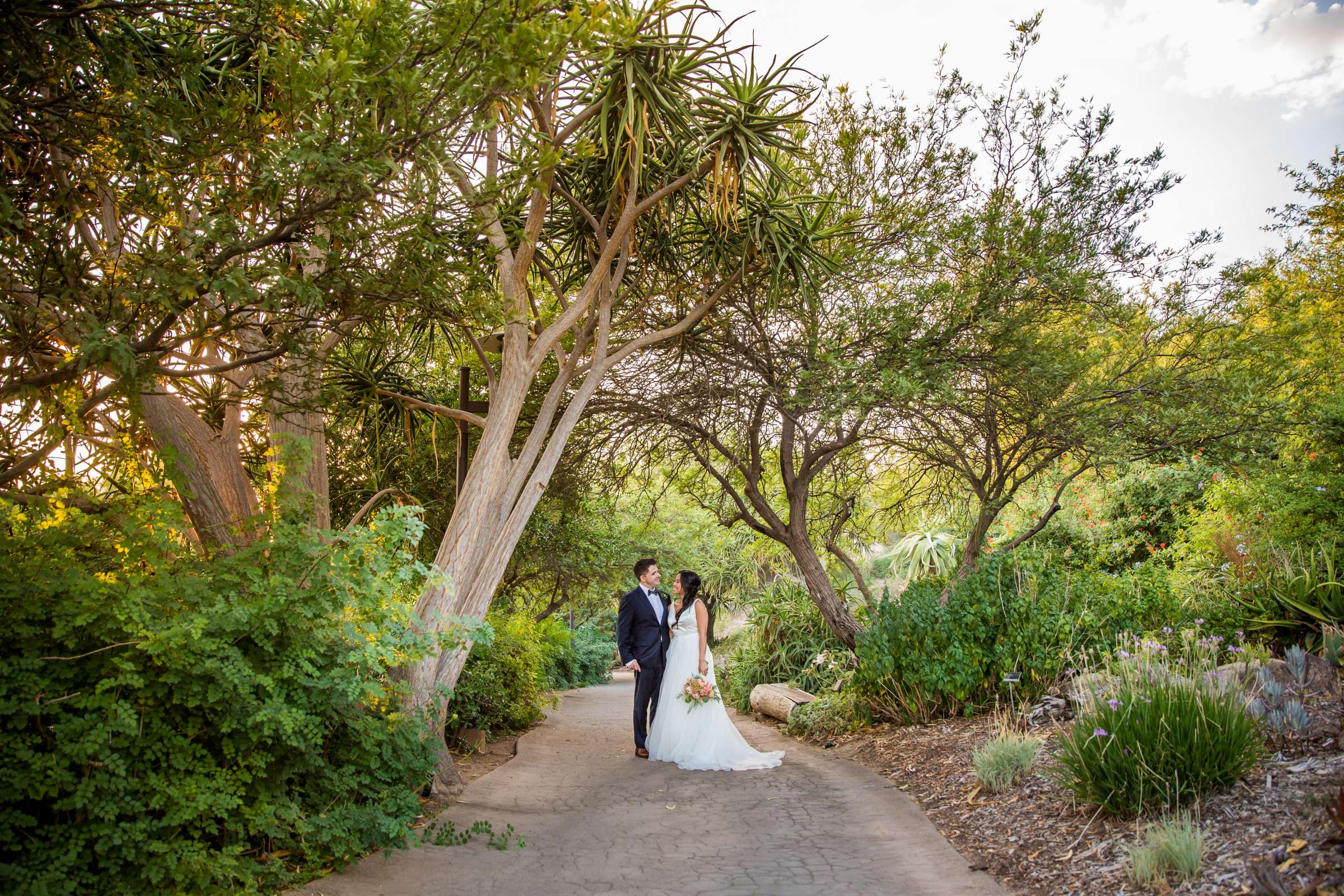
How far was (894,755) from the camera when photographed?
23.4 feet

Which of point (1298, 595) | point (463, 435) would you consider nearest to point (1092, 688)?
point (1298, 595)

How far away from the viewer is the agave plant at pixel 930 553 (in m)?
14.9

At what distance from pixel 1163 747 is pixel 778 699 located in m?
7.15

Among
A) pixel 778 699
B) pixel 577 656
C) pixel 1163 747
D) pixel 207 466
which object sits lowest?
pixel 577 656

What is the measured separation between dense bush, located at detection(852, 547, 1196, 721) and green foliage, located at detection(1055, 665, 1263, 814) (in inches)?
105

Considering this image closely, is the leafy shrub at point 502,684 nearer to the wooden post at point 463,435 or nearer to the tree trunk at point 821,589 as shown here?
the wooden post at point 463,435

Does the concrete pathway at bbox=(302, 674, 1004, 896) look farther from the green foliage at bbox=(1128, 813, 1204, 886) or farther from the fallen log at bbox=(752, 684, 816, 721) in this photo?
the fallen log at bbox=(752, 684, 816, 721)

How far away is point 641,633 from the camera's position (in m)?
8.44

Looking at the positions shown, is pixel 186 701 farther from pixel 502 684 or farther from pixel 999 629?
Result: pixel 999 629

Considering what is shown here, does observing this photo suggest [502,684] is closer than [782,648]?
Yes

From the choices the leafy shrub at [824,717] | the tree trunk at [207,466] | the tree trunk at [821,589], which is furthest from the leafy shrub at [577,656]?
the tree trunk at [207,466]

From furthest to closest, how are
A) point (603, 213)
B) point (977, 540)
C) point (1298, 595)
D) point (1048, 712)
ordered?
point (977, 540) → point (603, 213) → point (1048, 712) → point (1298, 595)

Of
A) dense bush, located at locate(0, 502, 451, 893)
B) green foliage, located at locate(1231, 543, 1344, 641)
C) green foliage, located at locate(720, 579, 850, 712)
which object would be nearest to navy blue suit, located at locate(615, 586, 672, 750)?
dense bush, located at locate(0, 502, 451, 893)

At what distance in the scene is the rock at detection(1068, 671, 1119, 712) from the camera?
15.4 ft
